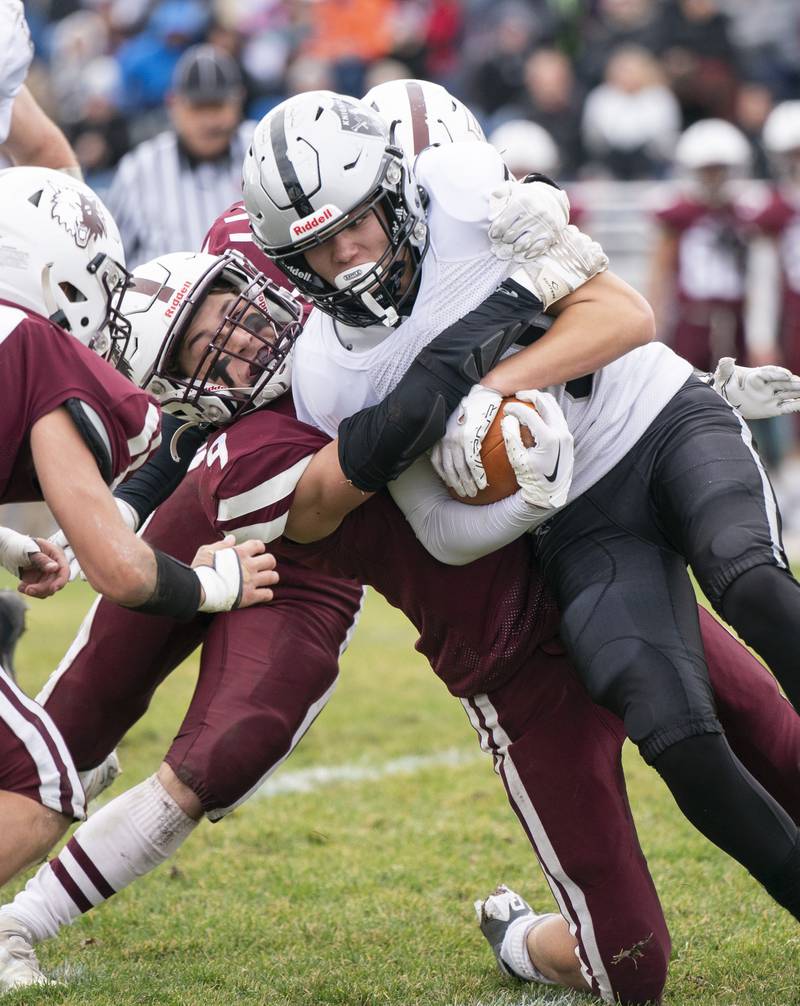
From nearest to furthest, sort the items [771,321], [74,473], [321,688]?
1. [74,473]
2. [321,688]
3. [771,321]

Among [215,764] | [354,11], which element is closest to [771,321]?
[354,11]

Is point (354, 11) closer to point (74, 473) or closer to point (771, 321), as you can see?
point (771, 321)

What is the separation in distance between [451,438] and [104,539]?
0.62 metres

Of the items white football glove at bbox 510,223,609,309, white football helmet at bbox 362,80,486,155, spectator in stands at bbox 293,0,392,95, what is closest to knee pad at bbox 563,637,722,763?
white football glove at bbox 510,223,609,309

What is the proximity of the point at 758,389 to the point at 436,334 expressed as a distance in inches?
28.4

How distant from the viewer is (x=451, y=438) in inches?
109

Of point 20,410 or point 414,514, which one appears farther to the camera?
point 414,514

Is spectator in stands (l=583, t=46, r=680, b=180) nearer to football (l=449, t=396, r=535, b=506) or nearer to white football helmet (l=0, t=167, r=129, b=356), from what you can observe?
white football helmet (l=0, t=167, r=129, b=356)

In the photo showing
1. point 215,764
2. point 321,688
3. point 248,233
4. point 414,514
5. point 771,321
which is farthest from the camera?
point 771,321

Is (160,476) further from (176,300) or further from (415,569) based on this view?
(415,569)

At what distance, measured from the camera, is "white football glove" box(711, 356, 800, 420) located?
3.14 metres

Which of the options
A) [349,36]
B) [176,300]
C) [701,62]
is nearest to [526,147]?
[701,62]

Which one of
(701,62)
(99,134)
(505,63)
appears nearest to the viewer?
(99,134)

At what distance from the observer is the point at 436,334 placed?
9.36 feet
